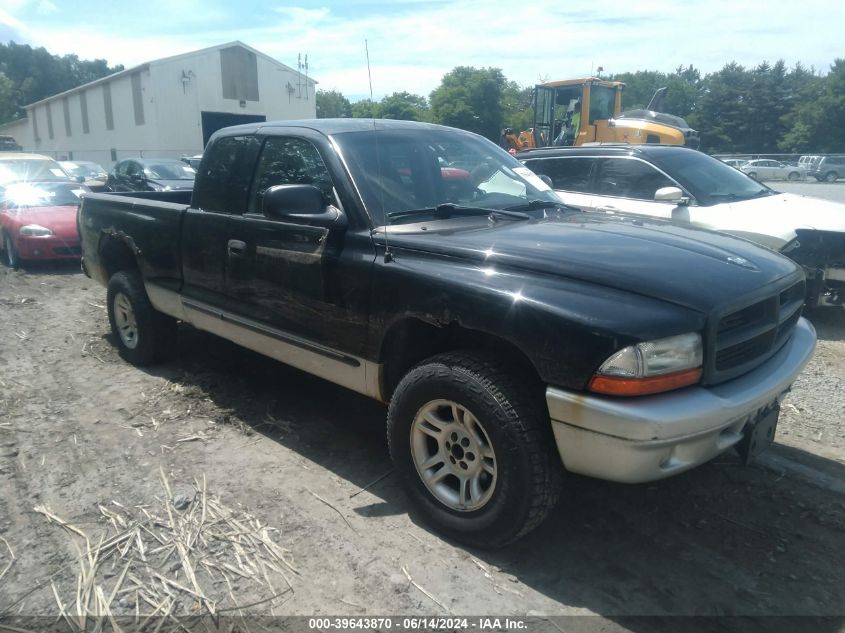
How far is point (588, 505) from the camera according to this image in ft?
11.5

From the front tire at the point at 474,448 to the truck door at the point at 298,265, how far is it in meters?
0.57

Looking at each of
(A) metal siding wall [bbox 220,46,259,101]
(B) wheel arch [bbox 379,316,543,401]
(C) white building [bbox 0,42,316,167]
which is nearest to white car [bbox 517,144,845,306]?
(B) wheel arch [bbox 379,316,543,401]

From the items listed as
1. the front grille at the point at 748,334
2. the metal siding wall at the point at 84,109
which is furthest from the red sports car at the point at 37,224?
the metal siding wall at the point at 84,109

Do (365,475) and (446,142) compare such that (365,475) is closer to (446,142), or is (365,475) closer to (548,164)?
(446,142)

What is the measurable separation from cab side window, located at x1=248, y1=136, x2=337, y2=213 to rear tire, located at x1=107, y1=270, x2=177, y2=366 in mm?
1727

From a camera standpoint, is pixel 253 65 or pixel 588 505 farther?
pixel 253 65

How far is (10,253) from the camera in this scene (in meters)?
10.5

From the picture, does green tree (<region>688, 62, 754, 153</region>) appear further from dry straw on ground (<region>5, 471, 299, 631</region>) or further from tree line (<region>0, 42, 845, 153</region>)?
dry straw on ground (<region>5, 471, 299, 631</region>)

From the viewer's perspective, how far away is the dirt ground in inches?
110

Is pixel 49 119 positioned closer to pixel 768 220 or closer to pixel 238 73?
pixel 238 73

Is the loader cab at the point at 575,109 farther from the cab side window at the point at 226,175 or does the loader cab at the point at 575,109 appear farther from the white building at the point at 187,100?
the white building at the point at 187,100

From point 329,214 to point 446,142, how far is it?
1150mm

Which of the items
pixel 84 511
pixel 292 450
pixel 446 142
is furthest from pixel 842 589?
pixel 84 511

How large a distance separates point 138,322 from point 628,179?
4966 millimetres
